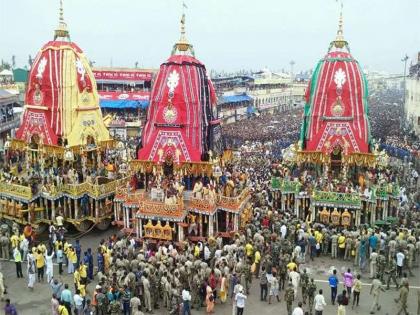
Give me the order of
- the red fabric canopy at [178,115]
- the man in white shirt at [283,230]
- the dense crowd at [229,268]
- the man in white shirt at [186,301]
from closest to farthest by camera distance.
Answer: the man in white shirt at [186,301], the dense crowd at [229,268], the man in white shirt at [283,230], the red fabric canopy at [178,115]

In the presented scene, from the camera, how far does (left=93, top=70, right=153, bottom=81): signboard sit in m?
54.6

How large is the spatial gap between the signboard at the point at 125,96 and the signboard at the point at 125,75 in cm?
379

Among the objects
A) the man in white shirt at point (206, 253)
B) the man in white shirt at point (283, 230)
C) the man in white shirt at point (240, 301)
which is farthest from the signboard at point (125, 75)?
the man in white shirt at point (240, 301)

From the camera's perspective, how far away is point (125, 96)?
166 feet

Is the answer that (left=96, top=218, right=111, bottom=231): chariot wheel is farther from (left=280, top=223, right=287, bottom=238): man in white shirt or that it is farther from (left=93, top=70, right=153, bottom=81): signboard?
(left=93, top=70, right=153, bottom=81): signboard

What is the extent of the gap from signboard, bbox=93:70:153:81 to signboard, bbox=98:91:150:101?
379 centimetres

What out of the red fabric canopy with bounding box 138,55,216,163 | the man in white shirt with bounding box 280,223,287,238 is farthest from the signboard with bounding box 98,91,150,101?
the man in white shirt with bounding box 280,223,287,238

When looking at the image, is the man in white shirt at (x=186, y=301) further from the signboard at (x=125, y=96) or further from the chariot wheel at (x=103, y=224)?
the signboard at (x=125, y=96)

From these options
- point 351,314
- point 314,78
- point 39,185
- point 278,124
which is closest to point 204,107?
point 314,78

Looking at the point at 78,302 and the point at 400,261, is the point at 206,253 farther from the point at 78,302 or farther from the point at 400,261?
the point at 400,261

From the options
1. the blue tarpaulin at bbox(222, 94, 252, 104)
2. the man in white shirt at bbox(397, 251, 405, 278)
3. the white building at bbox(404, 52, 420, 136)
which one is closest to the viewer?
the man in white shirt at bbox(397, 251, 405, 278)

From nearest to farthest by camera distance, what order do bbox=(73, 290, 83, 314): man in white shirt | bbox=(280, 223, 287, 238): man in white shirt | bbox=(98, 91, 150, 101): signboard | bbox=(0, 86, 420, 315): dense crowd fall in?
bbox=(73, 290, 83, 314): man in white shirt < bbox=(0, 86, 420, 315): dense crowd < bbox=(280, 223, 287, 238): man in white shirt < bbox=(98, 91, 150, 101): signboard

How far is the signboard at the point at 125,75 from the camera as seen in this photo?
54.6 metres

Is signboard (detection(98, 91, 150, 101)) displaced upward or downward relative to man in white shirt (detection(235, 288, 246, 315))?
upward
